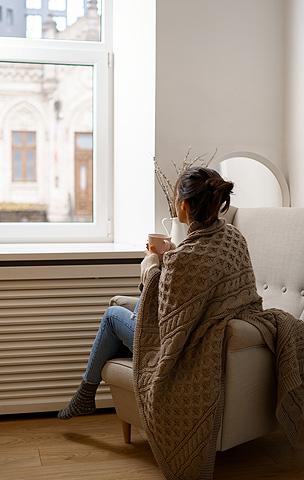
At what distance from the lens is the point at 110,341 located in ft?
10.2

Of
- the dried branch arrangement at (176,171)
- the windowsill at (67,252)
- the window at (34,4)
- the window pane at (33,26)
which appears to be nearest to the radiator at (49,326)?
the windowsill at (67,252)

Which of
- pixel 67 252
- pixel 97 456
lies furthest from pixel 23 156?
pixel 97 456

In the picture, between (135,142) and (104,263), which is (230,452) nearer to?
(104,263)

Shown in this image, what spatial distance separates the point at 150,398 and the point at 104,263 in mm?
994

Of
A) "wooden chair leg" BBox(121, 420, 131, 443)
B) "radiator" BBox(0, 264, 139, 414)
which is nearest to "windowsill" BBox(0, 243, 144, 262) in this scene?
"radiator" BBox(0, 264, 139, 414)

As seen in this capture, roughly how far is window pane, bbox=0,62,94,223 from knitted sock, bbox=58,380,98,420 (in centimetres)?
126

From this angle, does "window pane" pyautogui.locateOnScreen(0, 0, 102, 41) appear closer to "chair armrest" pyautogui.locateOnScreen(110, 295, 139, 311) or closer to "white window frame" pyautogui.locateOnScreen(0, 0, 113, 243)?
"white window frame" pyautogui.locateOnScreen(0, 0, 113, 243)

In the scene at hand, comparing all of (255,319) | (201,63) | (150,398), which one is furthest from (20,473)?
(201,63)

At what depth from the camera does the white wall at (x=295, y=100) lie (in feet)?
12.0

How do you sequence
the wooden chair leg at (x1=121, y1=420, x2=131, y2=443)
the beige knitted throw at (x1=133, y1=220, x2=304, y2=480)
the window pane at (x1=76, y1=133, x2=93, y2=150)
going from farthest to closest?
1. the window pane at (x1=76, y1=133, x2=93, y2=150)
2. the wooden chair leg at (x1=121, y1=420, x2=131, y2=443)
3. the beige knitted throw at (x1=133, y1=220, x2=304, y2=480)

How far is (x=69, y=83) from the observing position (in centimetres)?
420

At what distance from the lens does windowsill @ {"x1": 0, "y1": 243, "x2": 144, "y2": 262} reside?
3.44 meters

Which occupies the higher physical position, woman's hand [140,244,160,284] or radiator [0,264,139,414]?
woman's hand [140,244,160,284]

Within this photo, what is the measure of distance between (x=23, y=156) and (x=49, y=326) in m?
1.09
